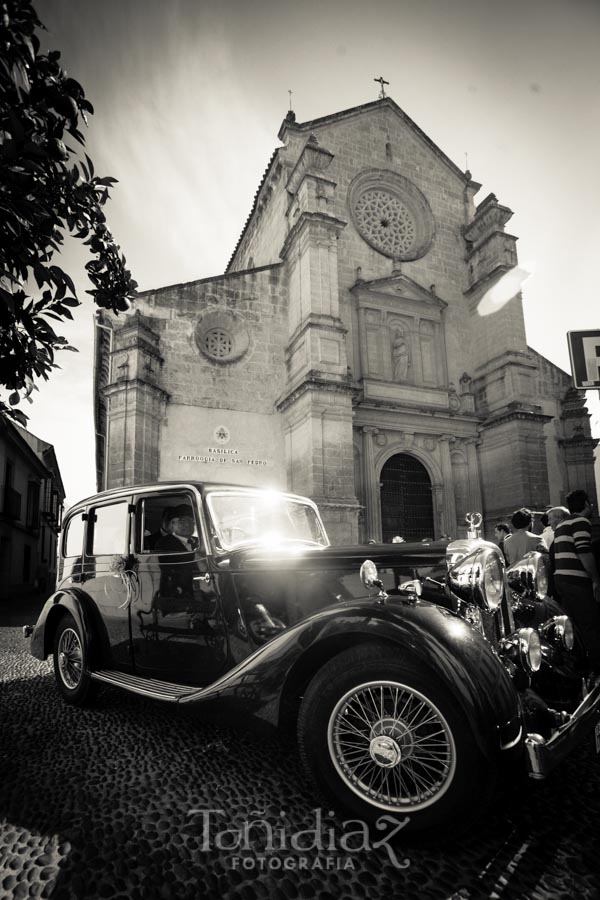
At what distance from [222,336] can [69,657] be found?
34.4 ft

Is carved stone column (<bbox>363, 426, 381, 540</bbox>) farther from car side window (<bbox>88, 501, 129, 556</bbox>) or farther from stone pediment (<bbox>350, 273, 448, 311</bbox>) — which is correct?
car side window (<bbox>88, 501, 129, 556</bbox>)

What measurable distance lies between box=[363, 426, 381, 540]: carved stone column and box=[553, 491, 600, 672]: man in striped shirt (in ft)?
27.6

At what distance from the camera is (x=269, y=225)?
1593 centimetres

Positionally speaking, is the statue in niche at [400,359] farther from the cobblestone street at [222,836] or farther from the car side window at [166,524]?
the cobblestone street at [222,836]

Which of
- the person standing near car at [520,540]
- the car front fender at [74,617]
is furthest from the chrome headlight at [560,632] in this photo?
the person standing near car at [520,540]

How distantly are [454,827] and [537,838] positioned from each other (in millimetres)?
429

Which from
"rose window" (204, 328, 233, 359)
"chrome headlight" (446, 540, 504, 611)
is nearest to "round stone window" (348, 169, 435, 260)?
"rose window" (204, 328, 233, 359)

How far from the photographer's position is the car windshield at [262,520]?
127 inches

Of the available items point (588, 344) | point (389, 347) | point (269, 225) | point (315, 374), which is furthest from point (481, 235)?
point (588, 344)

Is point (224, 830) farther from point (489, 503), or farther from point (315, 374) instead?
point (489, 503)

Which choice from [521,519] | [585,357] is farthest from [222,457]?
[585,357]

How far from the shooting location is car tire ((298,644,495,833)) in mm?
1775

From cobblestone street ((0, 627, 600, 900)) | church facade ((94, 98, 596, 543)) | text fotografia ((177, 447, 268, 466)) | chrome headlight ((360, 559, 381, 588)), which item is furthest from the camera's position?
text fotografia ((177, 447, 268, 466))

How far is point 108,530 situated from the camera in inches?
150
